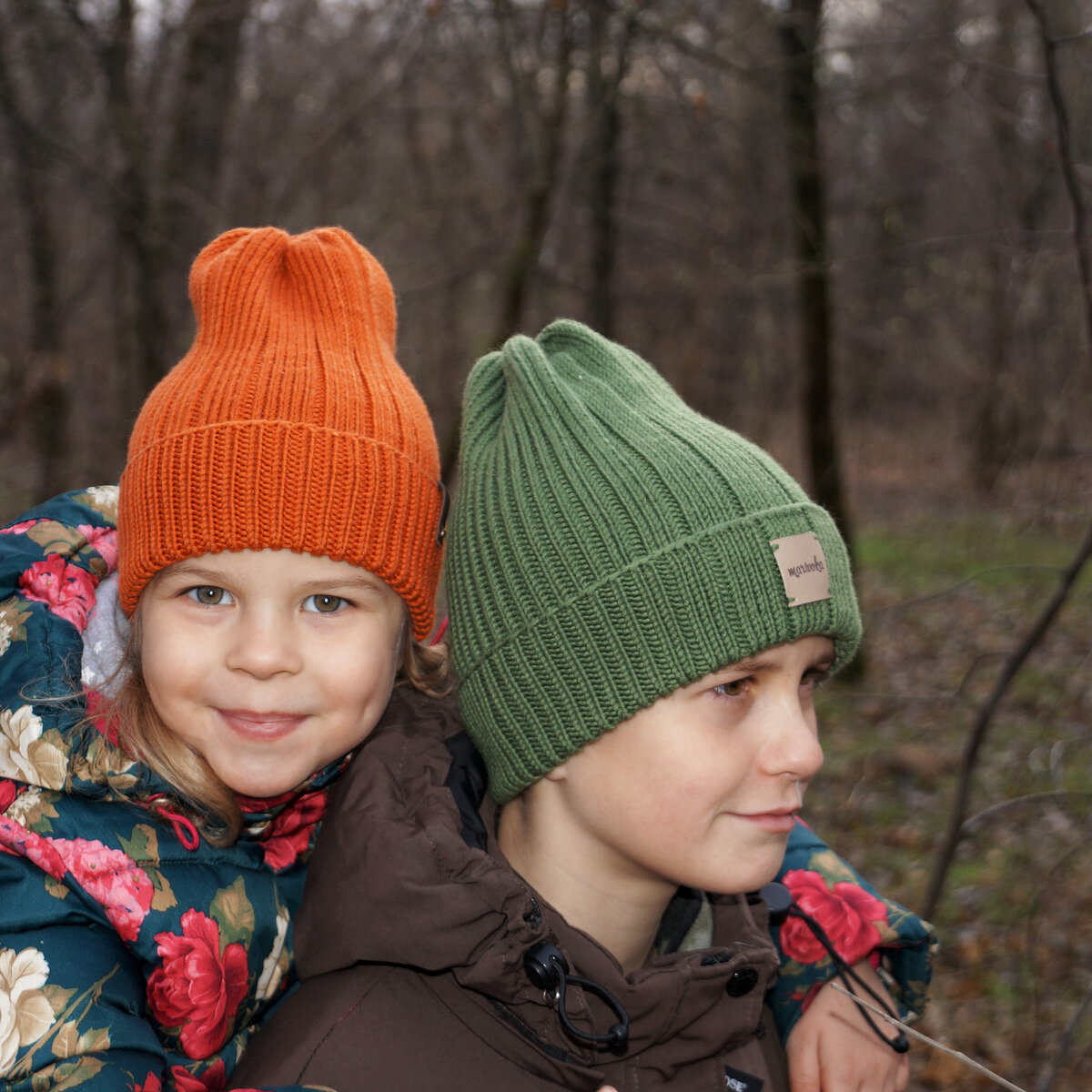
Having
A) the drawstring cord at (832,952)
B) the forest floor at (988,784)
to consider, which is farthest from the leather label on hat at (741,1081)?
the forest floor at (988,784)

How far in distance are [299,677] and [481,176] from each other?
974cm

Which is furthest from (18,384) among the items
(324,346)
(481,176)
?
(324,346)

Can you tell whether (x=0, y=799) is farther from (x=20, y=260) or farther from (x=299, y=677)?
(x=20, y=260)

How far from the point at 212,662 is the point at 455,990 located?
75cm

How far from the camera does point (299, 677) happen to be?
202 centimetres

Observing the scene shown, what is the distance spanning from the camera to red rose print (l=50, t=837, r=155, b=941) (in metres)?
1.79

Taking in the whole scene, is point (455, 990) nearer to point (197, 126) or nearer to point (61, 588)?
point (61, 588)

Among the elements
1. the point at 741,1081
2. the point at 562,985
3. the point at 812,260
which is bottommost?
the point at 741,1081

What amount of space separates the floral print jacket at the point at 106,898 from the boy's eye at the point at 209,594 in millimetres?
257

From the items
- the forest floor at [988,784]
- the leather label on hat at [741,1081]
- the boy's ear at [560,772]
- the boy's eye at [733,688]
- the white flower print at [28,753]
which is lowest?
the forest floor at [988,784]

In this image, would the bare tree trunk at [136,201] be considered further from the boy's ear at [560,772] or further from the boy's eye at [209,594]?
the boy's ear at [560,772]

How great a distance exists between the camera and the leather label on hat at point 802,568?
185 centimetres

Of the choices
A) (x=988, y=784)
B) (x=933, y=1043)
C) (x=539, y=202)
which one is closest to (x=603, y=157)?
(x=539, y=202)

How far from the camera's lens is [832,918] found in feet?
7.66
